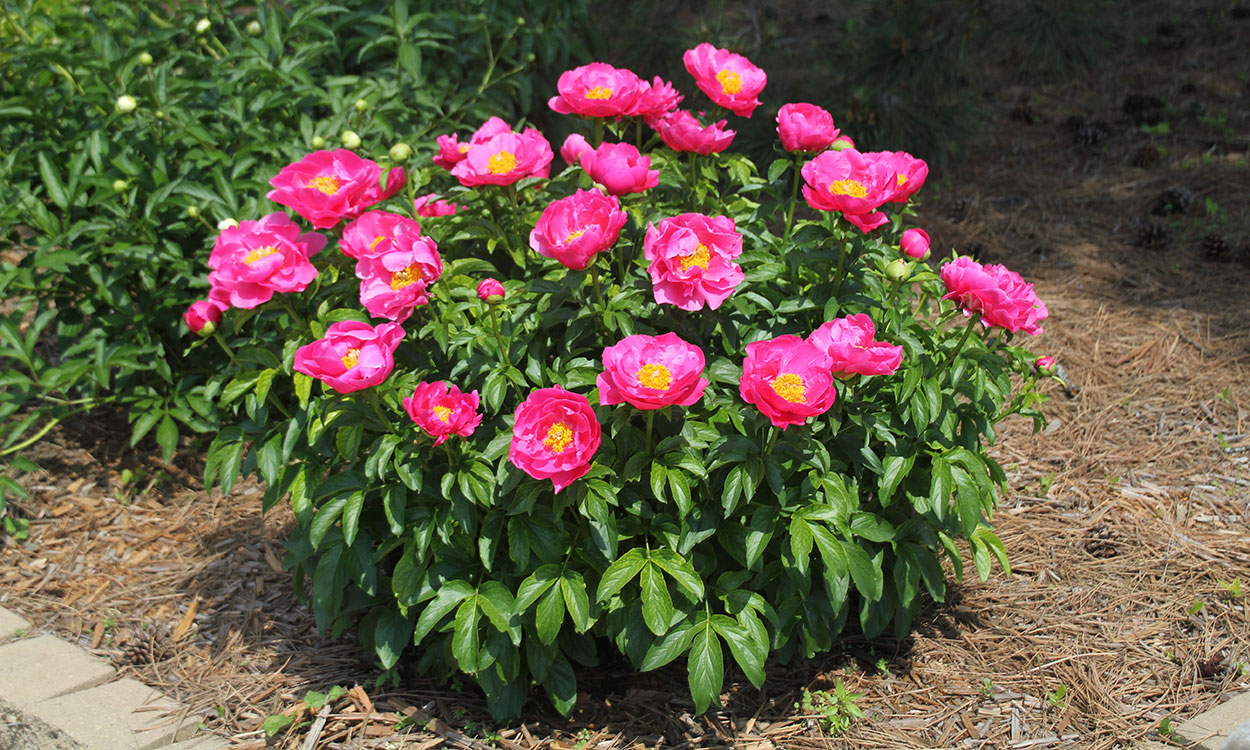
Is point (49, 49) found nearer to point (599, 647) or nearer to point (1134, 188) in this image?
point (599, 647)

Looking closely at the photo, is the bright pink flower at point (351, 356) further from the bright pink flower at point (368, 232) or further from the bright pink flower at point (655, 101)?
the bright pink flower at point (655, 101)

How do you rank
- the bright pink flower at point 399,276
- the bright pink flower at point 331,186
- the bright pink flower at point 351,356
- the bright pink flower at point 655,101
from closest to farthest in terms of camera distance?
the bright pink flower at point 351,356
the bright pink flower at point 399,276
the bright pink flower at point 331,186
the bright pink flower at point 655,101

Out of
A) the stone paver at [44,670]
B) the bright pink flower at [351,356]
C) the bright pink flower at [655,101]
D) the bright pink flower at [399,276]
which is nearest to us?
the bright pink flower at [351,356]

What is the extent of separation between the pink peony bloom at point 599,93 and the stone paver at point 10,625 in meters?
2.03

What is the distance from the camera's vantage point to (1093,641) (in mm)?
2346

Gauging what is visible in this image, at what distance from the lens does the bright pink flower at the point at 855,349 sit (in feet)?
5.75

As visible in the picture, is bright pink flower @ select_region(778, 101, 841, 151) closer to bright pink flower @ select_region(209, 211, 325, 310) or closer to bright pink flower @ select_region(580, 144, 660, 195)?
bright pink flower @ select_region(580, 144, 660, 195)

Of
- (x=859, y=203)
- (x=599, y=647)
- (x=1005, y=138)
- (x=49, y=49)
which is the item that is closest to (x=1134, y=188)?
(x=1005, y=138)

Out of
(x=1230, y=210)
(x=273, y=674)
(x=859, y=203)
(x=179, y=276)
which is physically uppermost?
(x=859, y=203)

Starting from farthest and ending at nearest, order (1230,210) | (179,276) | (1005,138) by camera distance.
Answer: (1005,138)
(1230,210)
(179,276)

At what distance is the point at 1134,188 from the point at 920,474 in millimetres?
2951

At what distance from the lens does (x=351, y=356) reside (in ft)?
6.19

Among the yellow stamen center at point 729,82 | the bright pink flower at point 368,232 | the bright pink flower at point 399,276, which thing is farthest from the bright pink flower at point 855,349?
the bright pink flower at point 368,232

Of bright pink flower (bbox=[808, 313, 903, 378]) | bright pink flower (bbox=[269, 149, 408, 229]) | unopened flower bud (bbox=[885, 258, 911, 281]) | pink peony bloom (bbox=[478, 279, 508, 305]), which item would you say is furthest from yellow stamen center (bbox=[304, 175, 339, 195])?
unopened flower bud (bbox=[885, 258, 911, 281])
